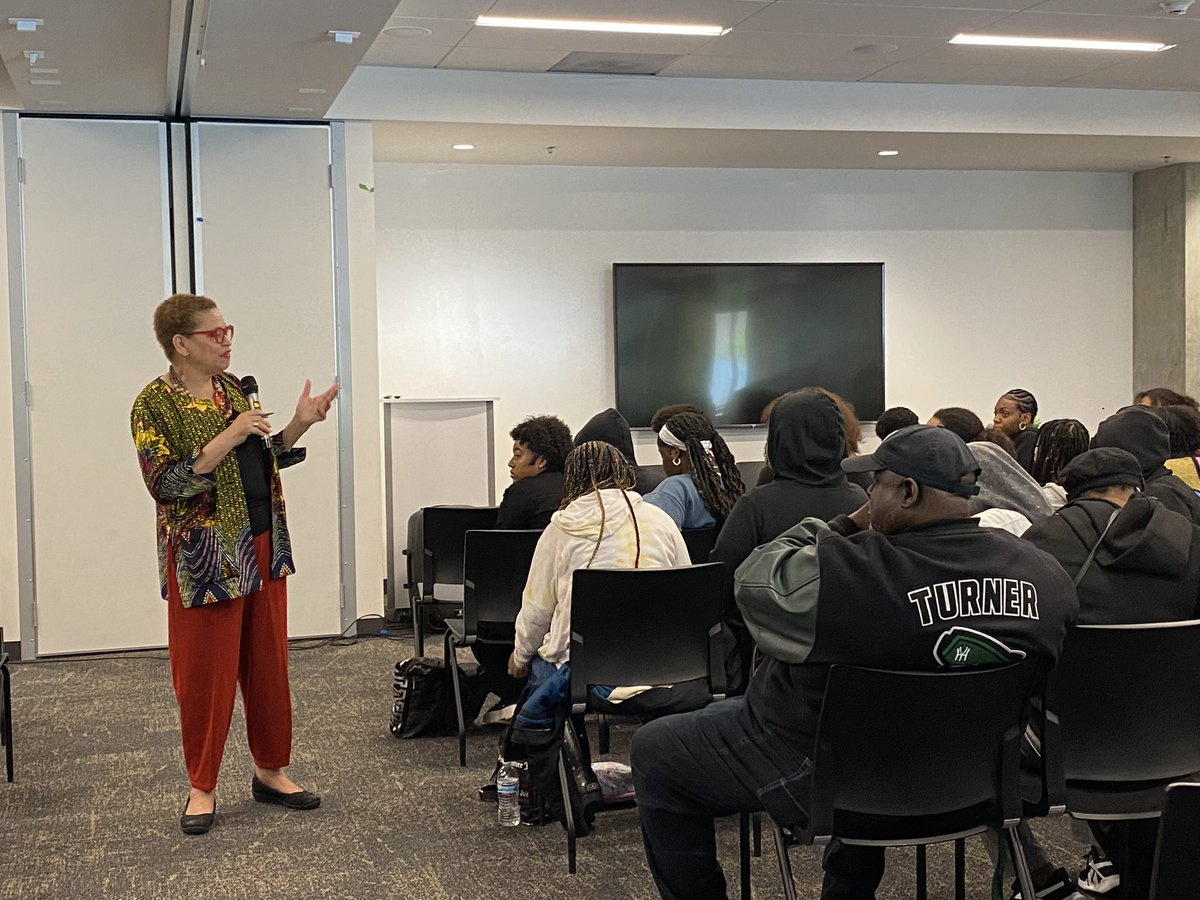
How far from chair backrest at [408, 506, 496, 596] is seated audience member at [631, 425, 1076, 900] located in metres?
2.70

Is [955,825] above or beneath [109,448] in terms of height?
beneath

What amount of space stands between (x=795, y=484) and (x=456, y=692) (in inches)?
62.4

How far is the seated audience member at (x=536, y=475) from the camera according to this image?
4699mm

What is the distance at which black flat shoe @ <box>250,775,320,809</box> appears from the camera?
413 centimetres

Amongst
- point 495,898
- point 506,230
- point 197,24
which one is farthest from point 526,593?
point 506,230

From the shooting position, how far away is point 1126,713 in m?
2.67

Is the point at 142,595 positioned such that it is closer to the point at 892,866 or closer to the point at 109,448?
the point at 109,448

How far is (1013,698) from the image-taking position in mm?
2459

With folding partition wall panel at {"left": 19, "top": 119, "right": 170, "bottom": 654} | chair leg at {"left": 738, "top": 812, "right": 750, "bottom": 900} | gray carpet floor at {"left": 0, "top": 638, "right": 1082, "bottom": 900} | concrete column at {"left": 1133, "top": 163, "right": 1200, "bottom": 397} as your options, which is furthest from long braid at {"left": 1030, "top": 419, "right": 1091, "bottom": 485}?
concrete column at {"left": 1133, "top": 163, "right": 1200, "bottom": 397}

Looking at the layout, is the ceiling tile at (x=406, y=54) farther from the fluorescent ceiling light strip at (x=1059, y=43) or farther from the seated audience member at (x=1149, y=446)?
the seated audience member at (x=1149, y=446)

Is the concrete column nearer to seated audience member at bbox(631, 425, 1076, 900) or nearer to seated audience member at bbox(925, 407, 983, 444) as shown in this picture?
seated audience member at bbox(925, 407, 983, 444)

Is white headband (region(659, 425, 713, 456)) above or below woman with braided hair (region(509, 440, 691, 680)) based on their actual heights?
above

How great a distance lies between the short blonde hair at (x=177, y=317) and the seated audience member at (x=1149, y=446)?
269 centimetres

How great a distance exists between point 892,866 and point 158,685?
3.85 metres
